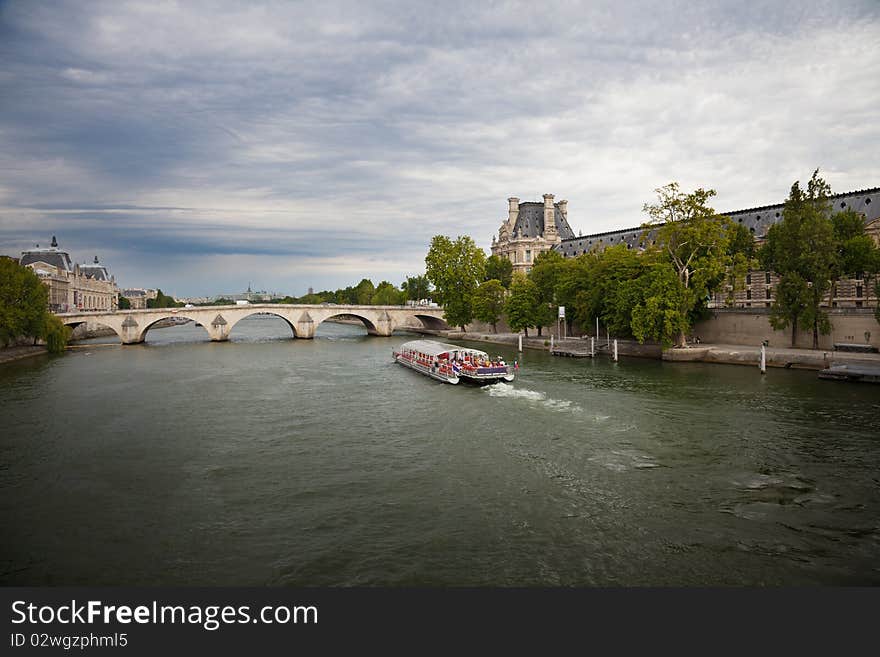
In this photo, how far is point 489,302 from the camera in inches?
3091

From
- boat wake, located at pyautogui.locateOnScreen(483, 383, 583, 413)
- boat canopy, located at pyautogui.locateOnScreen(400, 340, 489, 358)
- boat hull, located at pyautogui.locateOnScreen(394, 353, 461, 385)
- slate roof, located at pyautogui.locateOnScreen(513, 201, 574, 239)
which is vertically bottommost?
boat wake, located at pyautogui.locateOnScreen(483, 383, 583, 413)

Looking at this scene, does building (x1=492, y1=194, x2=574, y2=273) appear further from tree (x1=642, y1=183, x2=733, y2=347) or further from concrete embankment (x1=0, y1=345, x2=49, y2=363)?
concrete embankment (x1=0, y1=345, x2=49, y2=363)

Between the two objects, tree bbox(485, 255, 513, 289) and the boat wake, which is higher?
tree bbox(485, 255, 513, 289)

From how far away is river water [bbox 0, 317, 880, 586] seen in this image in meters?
12.1

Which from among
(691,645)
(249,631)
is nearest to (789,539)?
(691,645)

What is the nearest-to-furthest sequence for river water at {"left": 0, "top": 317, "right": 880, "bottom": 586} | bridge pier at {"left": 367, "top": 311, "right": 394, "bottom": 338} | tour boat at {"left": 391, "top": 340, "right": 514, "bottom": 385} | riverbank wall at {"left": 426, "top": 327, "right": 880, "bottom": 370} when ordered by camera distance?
river water at {"left": 0, "top": 317, "right": 880, "bottom": 586}
tour boat at {"left": 391, "top": 340, "right": 514, "bottom": 385}
riverbank wall at {"left": 426, "top": 327, "right": 880, "bottom": 370}
bridge pier at {"left": 367, "top": 311, "right": 394, "bottom": 338}

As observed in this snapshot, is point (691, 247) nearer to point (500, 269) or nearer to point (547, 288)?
point (547, 288)

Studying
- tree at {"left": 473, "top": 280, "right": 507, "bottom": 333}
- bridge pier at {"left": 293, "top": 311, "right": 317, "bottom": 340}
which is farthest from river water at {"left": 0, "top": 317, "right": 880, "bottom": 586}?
bridge pier at {"left": 293, "top": 311, "right": 317, "bottom": 340}

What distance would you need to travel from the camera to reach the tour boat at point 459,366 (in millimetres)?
36944

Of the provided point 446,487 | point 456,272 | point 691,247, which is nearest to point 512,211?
point 456,272

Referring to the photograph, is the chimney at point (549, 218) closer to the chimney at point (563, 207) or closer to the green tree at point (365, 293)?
the chimney at point (563, 207)

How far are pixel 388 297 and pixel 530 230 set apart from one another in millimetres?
43894

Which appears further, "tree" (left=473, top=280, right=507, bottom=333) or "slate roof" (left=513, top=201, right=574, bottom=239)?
"slate roof" (left=513, top=201, right=574, bottom=239)

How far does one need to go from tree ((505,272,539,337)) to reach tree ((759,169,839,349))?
26.1 meters
